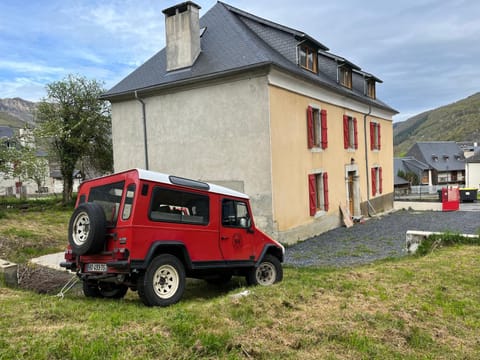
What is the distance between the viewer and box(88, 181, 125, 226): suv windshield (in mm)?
5699

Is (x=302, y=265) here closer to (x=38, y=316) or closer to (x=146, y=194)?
(x=146, y=194)

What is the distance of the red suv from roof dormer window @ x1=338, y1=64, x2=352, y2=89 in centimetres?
1539

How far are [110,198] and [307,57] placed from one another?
13.3m

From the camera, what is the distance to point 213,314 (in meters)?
4.62

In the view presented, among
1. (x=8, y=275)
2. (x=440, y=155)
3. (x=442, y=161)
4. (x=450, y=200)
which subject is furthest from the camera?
(x=440, y=155)

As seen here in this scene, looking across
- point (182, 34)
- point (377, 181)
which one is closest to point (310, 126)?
point (182, 34)

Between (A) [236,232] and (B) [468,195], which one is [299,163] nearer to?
(A) [236,232]

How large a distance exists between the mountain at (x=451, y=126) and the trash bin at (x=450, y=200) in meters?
78.8

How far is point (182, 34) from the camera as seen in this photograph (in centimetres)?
1526

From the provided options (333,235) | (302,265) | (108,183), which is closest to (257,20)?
(333,235)

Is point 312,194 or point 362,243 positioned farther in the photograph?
point 312,194

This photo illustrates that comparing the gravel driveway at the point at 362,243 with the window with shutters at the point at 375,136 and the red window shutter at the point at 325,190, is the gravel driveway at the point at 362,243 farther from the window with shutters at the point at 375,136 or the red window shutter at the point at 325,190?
the window with shutters at the point at 375,136

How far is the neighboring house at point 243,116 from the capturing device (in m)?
13.7

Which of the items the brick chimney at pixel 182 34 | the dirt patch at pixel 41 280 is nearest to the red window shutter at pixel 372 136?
the brick chimney at pixel 182 34
